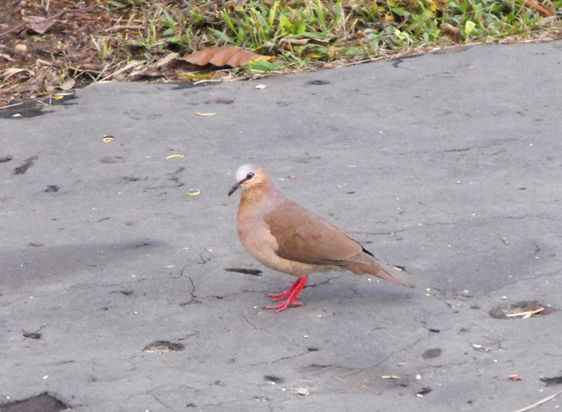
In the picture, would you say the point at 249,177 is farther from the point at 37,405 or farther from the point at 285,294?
the point at 37,405

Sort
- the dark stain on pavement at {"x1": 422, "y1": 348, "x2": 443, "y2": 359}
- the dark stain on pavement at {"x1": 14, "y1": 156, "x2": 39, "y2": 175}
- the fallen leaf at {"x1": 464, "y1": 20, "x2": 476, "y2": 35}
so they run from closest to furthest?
the dark stain on pavement at {"x1": 422, "y1": 348, "x2": 443, "y2": 359} < the dark stain on pavement at {"x1": 14, "y1": 156, "x2": 39, "y2": 175} < the fallen leaf at {"x1": 464, "y1": 20, "x2": 476, "y2": 35}

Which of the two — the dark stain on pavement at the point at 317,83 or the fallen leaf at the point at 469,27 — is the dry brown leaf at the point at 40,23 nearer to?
the dark stain on pavement at the point at 317,83

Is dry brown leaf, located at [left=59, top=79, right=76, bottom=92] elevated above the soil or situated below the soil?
below

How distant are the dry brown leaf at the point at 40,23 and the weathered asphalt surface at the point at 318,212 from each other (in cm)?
128

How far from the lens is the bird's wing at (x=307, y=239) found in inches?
201

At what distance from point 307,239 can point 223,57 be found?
3.66 metres

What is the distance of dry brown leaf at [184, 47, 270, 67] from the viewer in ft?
27.9

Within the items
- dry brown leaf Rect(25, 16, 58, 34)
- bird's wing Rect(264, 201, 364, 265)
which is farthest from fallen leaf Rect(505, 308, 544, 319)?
dry brown leaf Rect(25, 16, 58, 34)

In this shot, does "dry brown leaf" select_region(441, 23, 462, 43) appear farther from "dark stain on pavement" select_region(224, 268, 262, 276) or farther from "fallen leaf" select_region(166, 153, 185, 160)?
"dark stain on pavement" select_region(224, 268, 262, 276)

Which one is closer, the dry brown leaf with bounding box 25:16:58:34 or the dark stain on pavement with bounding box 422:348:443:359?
the dark stain on pavement with bounding box 422:348:443:359

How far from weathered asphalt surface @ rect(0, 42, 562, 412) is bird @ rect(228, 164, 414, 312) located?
189 millimetres

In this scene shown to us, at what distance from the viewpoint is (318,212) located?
621 cm

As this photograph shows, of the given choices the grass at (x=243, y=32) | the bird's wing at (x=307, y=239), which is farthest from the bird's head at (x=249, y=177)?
the grass at (x=243, y=32)

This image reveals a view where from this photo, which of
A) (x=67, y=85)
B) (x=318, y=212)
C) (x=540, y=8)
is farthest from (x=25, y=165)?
(x=540, y=8)
